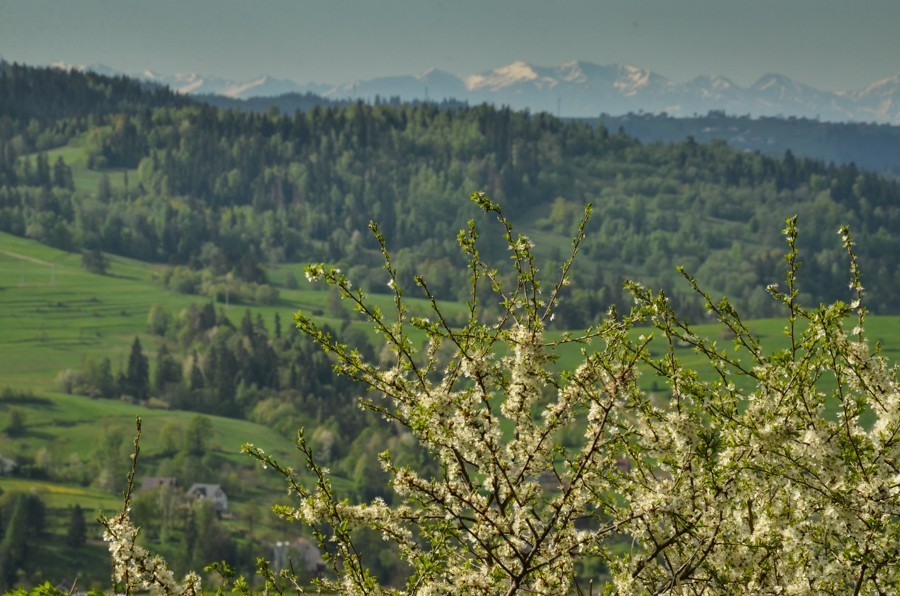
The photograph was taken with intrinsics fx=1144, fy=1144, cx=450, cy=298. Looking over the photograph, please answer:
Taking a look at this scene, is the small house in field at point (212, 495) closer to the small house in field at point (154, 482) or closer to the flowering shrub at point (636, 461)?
the small house in field at point (154, 482)

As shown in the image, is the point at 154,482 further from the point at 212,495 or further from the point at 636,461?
the point at 636,461

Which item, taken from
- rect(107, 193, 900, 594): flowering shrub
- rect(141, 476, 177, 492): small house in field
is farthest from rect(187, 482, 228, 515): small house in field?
rect(107, 193, 900, 594): flowering shrub

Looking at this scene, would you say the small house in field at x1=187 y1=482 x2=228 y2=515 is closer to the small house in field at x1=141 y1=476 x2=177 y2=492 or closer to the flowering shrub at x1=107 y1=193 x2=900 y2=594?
the small house in field at x1=141 y1=476 x2=177 y2=492

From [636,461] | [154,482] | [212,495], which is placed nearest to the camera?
[636,461]

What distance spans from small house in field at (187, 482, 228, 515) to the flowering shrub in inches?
5920

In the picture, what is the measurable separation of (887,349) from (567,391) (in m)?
202

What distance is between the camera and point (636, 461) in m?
10.5

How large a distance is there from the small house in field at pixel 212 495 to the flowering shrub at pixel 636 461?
15036 centimetres

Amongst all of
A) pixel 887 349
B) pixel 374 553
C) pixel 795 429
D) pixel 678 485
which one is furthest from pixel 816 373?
pixel 887 349

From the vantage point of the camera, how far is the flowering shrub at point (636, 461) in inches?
357

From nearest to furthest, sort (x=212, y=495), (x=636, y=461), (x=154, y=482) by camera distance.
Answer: (x=636, y=461), (x=212, y=495), (x=154, y=482)

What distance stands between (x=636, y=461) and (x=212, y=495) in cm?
15624

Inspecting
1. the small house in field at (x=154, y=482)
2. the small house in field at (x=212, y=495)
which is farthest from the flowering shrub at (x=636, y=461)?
the small house in field at (x=154, y=482)

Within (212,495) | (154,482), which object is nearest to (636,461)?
(212,495)
